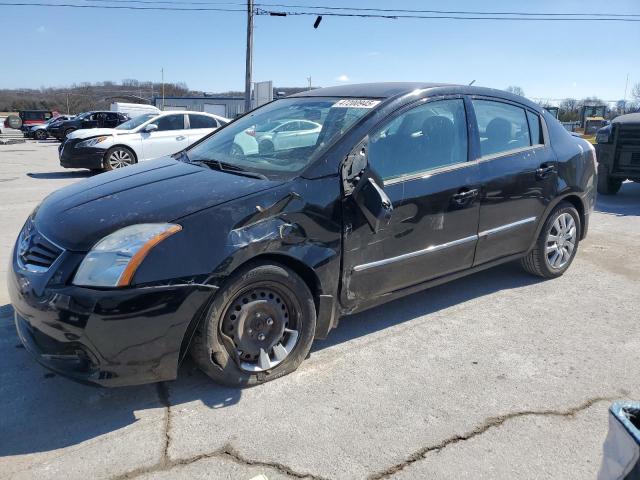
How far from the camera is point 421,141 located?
354 centimetres

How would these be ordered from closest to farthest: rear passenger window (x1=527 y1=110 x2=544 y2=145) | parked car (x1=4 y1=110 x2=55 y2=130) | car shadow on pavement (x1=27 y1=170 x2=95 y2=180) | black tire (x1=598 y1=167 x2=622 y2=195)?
rear passenger window (x1=527 y1=110 x2=544 y2=145)
black tire (x1=598 y1=167 x2=622 y2=195)
car shadow on pavement (x1=27 y1=170 x2=95 y2=180)
parked car (x1=4 y1=110 x2=55 y2=130)

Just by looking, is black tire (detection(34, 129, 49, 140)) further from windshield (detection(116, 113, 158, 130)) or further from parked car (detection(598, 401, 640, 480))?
parked car (detection(598, 401, 640, 480))

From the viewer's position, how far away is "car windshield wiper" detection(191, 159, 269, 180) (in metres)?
3.07

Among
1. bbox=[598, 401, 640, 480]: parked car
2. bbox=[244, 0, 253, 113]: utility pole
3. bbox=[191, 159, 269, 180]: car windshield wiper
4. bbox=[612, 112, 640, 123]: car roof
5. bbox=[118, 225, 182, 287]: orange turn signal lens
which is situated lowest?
→ bbox=[598, 401, 640, 480]: parked car

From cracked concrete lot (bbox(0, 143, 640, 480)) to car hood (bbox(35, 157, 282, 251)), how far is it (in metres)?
0.92

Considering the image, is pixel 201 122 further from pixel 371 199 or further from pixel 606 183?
pixel 371 199

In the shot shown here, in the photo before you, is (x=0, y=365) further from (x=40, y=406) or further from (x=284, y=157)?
(x=284, y=157)

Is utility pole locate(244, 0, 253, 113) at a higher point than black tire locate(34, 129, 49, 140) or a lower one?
higher

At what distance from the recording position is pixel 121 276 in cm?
242

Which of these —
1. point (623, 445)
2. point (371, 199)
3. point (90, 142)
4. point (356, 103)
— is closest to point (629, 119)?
point (356, 103)

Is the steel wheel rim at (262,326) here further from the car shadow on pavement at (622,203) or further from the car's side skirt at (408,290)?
the car shadow on pavement at (622,203)

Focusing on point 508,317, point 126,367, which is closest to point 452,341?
point 508,317

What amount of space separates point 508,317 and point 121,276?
287 centimetres

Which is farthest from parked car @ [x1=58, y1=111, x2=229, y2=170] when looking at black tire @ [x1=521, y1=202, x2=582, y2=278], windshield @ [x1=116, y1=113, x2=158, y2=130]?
black tire @ [x1=521, y1=202, x2=582, y2=278]
